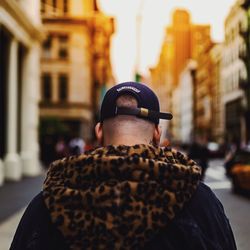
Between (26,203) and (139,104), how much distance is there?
12.8 metres

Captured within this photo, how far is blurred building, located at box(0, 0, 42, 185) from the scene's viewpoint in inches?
922

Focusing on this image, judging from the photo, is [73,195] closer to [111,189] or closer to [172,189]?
[111,189]

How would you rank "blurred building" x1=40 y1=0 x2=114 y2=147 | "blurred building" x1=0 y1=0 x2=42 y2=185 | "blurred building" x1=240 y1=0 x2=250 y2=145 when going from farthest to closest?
"blurred building" x1=240 y1=0 x2=250 y2=145 < "blurred building" x1=40 y1=0 x2=114 y2=147 < "blurred building" x1=0 y1=0 x2=42 y2=185

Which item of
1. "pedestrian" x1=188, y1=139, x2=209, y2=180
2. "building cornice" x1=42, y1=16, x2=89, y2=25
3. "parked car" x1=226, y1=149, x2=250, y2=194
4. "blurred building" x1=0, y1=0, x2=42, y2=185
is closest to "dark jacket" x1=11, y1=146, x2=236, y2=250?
"parked car" x1=226, y1=149, x2=250, y2=194

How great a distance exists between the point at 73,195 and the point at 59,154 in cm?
3045

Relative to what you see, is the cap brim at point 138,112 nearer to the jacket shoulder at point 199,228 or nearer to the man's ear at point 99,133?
the man's ear at point 99,133

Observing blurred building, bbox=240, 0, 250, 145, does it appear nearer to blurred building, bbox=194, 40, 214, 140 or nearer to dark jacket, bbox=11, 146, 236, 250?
blurred building, bbox=194, 40, 214, 140

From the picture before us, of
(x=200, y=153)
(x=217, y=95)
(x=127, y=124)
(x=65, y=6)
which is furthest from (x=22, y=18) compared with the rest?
(x=217, y=95)

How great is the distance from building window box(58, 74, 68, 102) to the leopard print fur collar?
162 feet

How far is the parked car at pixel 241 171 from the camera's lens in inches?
680

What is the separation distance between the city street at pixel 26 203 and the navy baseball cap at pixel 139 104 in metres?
6.36

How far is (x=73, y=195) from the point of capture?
2.08 meters

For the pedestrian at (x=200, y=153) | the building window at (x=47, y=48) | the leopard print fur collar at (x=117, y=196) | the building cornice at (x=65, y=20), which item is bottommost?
the pedestrian at (x=200, y=153)

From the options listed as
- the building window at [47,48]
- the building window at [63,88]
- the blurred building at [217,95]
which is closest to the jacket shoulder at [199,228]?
the building window at [63,88]
